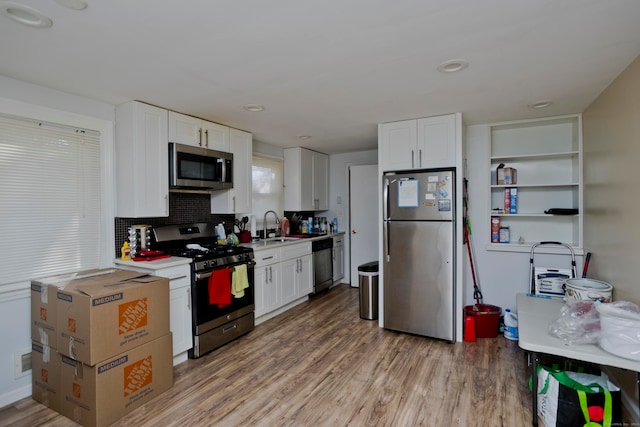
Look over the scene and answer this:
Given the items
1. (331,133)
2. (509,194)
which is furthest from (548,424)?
(331,133)

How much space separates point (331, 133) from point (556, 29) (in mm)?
2632

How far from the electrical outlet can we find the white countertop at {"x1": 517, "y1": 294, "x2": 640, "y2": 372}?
3368 mm

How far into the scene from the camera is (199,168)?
336 centimetres

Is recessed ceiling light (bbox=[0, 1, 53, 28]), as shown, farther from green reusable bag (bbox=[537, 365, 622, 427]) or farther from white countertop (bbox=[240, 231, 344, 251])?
green reusable bag (bbox=[537, 365, 622, 427])

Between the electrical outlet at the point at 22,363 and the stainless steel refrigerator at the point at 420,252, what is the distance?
3.09 meters

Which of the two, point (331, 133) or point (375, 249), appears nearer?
point (331, 133)

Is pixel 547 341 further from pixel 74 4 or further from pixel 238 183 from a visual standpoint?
pixel 238 183

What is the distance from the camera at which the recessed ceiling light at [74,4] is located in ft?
4.77

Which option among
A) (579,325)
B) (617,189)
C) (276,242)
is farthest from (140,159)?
(617,189)

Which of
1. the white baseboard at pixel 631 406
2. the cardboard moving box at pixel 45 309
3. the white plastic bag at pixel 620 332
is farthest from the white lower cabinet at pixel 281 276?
the white baseboard at pixel 631 406

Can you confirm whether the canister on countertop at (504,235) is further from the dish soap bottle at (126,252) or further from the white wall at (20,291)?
the white wall at (20,291)

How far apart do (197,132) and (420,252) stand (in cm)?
258

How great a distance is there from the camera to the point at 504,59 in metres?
2.07

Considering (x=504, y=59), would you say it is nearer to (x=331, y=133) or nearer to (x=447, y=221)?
(x=447, y=221)
